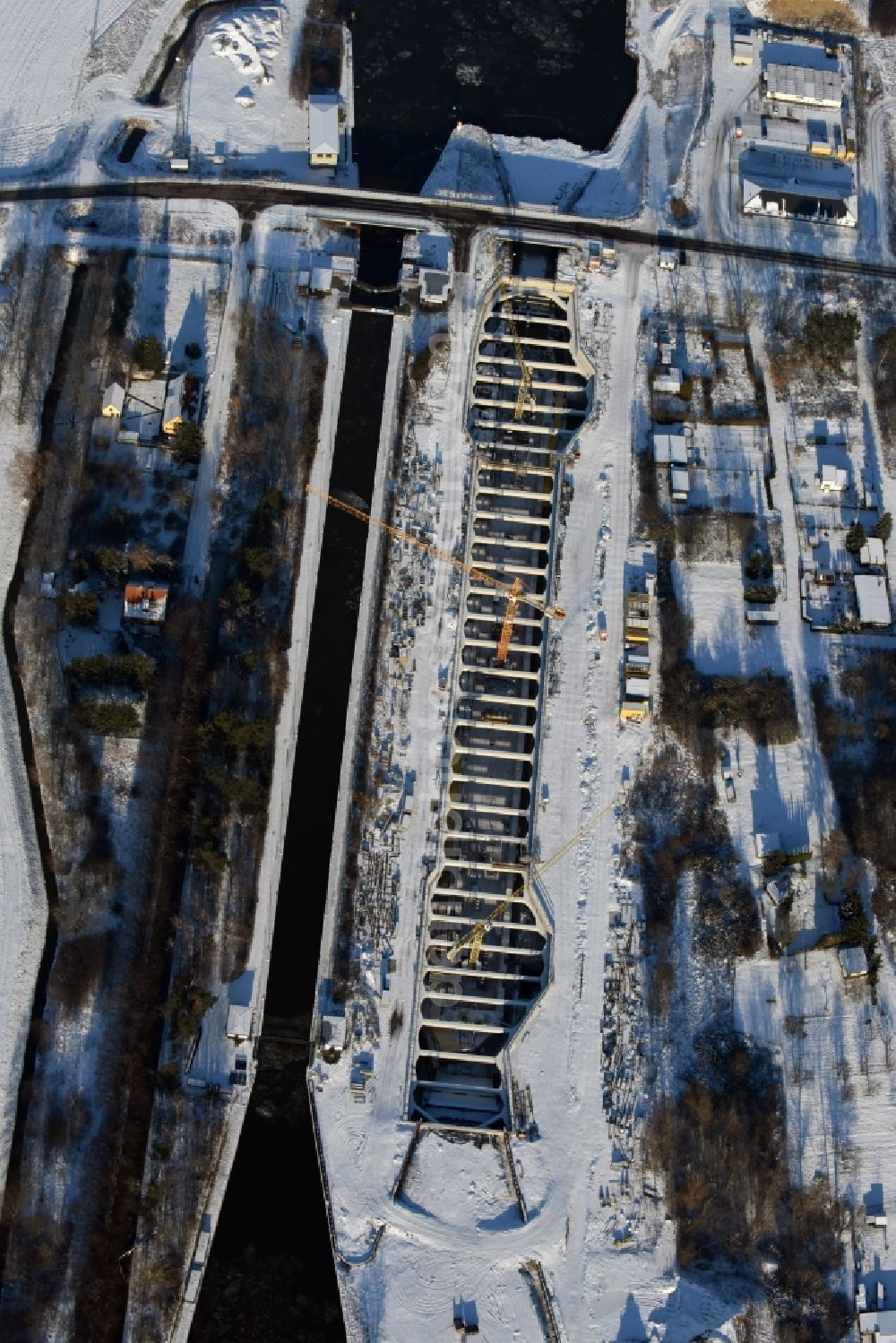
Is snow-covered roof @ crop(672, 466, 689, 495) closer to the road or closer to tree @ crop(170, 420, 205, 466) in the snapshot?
the road

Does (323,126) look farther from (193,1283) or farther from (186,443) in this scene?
(193,1283)

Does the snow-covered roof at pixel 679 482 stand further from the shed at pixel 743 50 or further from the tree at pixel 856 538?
the shed at pixel 743 50

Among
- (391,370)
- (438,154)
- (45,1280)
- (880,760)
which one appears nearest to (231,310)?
(391,370)

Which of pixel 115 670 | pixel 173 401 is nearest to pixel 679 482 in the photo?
pixel 173 401

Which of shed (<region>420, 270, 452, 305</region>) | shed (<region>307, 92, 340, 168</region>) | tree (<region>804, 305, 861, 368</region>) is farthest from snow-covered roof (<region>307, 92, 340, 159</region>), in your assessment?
tree (<region>804, 305, 861, 368</region>)

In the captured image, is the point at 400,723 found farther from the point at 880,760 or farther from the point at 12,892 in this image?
the point at 880,760

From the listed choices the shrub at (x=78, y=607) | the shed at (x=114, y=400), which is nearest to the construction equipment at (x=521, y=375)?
the shed at (x=114, y=400)
